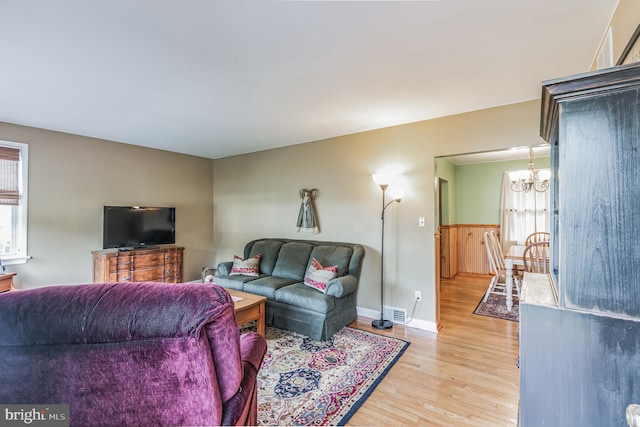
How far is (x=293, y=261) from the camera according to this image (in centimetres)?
392

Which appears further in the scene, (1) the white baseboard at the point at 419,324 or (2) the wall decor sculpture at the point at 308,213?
(2) the wall decor sculpture at the point at 308,213

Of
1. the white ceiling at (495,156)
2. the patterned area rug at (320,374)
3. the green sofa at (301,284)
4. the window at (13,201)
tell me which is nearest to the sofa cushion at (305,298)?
the green sofa at (301,284)

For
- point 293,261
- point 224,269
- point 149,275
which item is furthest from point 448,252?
point 149,275

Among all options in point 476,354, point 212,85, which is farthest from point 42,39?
point 476,354

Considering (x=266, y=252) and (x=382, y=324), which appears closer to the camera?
(x=382, y=324)

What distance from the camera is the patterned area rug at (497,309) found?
12.1 feet

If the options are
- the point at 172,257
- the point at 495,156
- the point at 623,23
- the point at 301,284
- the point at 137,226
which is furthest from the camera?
the point at 495,156

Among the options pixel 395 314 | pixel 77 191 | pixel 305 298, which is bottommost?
pixel 395 314

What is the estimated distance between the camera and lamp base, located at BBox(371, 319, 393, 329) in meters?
3.34

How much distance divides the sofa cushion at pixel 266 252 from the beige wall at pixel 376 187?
0.29 meters

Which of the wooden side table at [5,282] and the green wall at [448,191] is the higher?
the green wall at [448,191]

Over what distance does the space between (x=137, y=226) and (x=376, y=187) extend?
3.59 metres

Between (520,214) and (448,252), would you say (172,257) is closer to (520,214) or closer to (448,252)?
(448,252)

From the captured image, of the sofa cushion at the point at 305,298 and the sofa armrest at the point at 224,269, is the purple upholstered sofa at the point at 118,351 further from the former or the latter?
the sofa armrest at the point at 224,269
